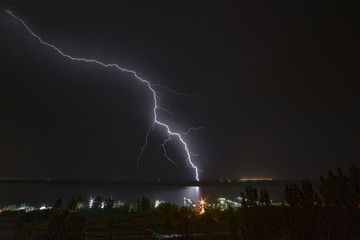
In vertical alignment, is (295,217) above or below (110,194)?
below

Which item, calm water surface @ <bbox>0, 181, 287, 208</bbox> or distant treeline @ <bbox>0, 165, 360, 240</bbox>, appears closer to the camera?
distant treeline @ <bbox>0, 165, 360, 240</bbox>

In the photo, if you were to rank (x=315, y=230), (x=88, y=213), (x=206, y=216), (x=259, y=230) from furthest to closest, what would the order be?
(x=88, y=213) < (x=206, y=216) < (x=259, y=230) < (x=315, y=230)

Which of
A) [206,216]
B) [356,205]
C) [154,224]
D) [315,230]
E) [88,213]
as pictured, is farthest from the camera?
[88,213]

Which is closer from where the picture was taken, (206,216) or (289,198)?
(289,198)

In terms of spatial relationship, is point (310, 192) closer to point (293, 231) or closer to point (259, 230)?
point (293, 231)

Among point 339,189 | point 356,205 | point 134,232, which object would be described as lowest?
point 134,232

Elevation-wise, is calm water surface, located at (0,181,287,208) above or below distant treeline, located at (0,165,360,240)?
above

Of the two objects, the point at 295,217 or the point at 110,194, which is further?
the point at 110,194

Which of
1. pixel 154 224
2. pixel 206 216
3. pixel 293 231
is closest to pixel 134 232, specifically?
pixel 154 224

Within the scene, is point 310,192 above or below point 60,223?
above

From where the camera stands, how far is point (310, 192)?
7.29 metres

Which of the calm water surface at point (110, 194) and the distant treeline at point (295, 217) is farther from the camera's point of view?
the calm water surface at point (110, 194)

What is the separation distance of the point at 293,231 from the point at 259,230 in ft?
3.18

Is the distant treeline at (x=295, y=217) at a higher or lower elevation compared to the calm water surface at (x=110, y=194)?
lower
